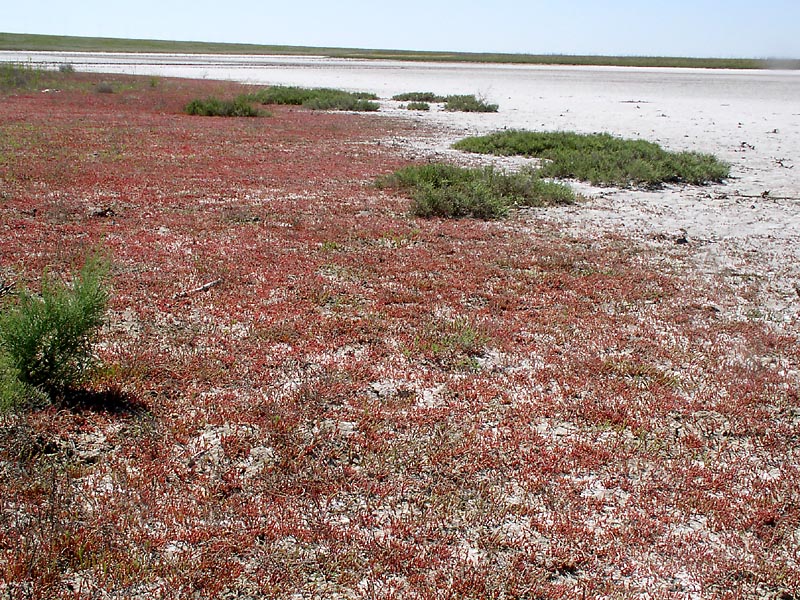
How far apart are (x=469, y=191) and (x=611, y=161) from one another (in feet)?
19.9

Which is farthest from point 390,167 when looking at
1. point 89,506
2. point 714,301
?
point 89,506

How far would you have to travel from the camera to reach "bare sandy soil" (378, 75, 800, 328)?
9.45 meters

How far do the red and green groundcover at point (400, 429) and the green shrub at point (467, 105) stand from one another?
2595cm

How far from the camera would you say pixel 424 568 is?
373 cm

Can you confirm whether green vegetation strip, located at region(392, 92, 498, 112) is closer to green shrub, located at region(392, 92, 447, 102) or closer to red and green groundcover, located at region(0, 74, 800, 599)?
green shrub, located at region(392, 92, 447, 102)

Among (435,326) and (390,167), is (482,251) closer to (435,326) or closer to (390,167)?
(435,326)

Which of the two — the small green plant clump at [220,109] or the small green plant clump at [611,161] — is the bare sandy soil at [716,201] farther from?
the small green plant clump at [220,109]

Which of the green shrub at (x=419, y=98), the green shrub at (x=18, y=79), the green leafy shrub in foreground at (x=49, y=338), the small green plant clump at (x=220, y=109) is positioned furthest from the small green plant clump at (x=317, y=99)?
the green leafy shrub in foreground at (x=49, y=338)

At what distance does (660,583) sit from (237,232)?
814cm

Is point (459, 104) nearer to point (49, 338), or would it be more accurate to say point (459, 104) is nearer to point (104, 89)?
point (104, 89)

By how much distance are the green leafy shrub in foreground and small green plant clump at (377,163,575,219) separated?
7.64 m

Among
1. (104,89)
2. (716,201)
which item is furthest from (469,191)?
(104,89)

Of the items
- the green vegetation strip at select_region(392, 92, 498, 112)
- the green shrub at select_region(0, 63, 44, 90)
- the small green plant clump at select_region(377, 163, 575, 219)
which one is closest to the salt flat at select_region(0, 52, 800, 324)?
the small green plant clump at select_region(377, 163, 575, 219)

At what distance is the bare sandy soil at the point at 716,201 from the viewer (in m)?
9.45
